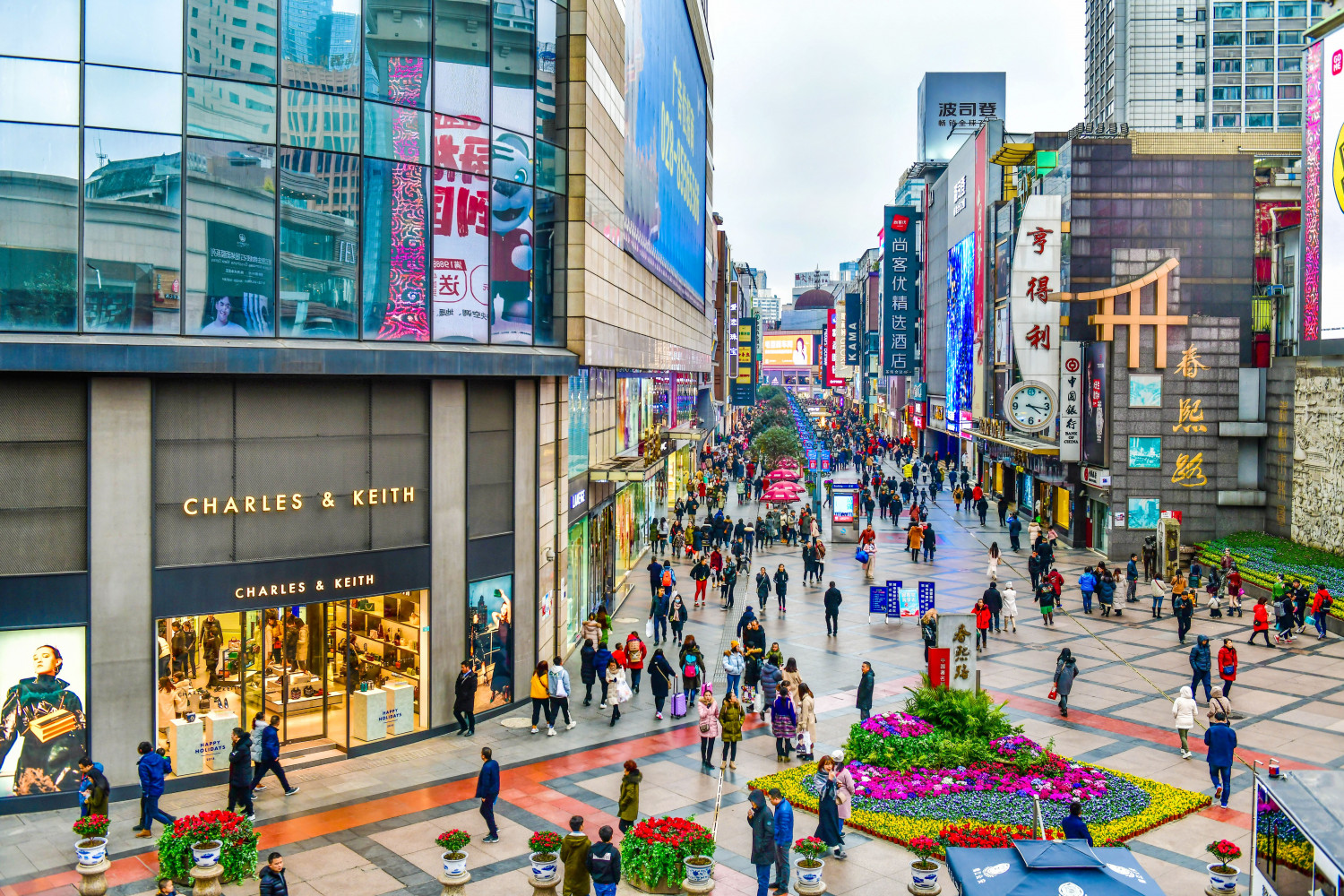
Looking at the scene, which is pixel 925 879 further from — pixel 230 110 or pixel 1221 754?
pixel 230 110

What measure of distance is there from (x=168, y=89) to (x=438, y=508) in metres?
8.76

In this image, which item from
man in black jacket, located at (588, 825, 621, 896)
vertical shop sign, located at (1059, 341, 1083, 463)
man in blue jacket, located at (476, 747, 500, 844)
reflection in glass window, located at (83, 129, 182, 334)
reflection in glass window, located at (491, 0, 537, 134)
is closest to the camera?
man in black jacket, located at (588, 825, 621, 896)

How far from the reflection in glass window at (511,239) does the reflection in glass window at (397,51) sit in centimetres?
222

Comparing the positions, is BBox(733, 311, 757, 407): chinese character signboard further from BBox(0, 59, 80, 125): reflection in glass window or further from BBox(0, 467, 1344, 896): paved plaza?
BBox(0, 59, 80, 125): reflection in glass window

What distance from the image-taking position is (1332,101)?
37.6 m

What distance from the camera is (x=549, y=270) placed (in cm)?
2508

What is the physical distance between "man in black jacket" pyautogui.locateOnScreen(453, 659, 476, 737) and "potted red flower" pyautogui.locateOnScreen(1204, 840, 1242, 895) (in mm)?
12972

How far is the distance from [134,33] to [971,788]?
18111 mm

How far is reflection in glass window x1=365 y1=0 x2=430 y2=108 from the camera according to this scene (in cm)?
2041

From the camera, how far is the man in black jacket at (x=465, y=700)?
834 inches

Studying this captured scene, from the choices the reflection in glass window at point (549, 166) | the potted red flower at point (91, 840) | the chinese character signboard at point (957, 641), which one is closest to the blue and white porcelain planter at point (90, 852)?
the potted red flower at point (91, 840)

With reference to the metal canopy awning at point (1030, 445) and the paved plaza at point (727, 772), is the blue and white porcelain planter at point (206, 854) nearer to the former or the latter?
the paved plaza at point (727, 772)

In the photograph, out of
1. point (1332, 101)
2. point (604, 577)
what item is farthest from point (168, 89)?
point (1332, 101)

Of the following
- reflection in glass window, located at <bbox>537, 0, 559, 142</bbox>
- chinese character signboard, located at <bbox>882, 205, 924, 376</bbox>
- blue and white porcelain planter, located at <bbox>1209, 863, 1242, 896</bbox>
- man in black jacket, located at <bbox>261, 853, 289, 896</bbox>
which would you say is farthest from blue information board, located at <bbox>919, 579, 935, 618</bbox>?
chinese character signboard, located at <bbox>882, 205, 924, 376</bbox>
